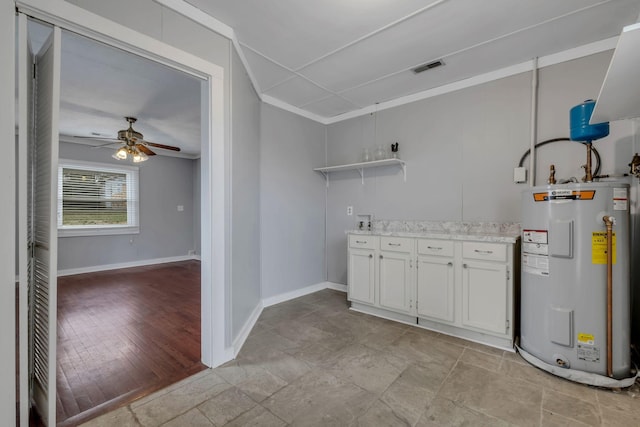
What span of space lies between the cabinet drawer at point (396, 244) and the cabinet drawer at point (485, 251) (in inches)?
20.2

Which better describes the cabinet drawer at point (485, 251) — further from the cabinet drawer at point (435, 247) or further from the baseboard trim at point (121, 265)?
the baseboard trim at point (121, 265)

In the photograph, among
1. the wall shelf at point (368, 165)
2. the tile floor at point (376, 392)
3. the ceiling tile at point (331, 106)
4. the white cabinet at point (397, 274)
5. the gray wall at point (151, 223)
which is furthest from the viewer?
the gray wall at point (151, 223)

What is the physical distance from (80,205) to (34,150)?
504cm

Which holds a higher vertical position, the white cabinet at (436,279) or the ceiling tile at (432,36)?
the ceiling tile at (432,36)

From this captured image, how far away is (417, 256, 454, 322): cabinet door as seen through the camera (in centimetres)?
269

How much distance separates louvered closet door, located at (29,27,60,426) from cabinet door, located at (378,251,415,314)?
268cm

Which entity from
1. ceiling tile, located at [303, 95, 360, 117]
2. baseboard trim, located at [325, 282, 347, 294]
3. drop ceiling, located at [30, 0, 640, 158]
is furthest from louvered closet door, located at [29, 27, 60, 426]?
baseboard trim, located at [325, 282, 347, 294]

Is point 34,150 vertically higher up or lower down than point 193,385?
higher up

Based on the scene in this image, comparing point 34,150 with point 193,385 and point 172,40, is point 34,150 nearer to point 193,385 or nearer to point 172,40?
point 172,40

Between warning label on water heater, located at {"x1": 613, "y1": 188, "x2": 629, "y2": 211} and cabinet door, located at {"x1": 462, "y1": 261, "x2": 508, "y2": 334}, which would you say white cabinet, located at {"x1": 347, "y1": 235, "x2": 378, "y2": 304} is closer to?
cabinet door, located at {"x1": 462, "y1": 261, "x2": 508, "y2": 334}

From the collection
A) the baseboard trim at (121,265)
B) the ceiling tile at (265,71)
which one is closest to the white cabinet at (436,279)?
the ceiling tile at (265,71)

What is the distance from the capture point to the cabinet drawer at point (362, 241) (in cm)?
321
